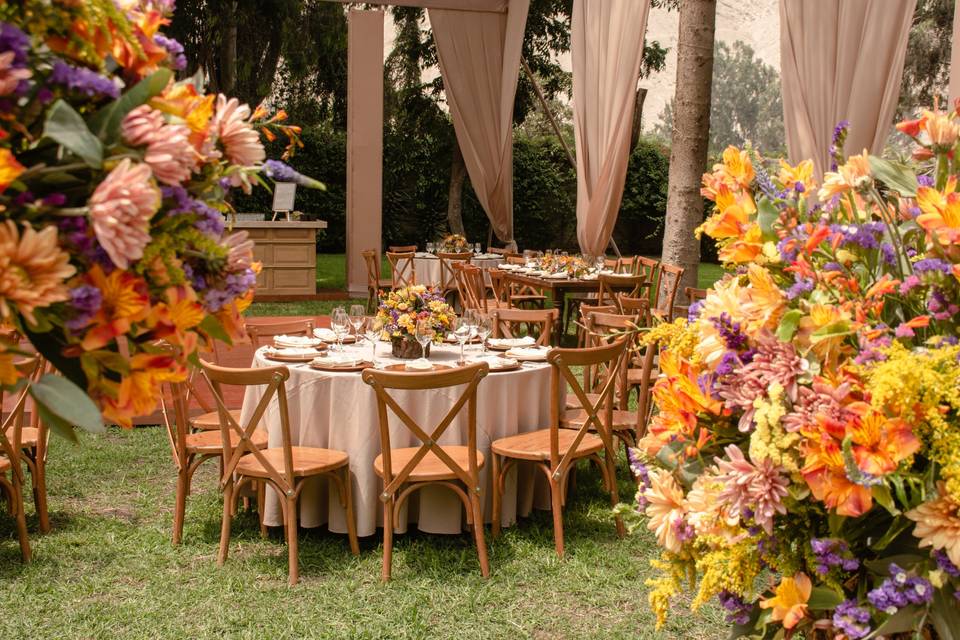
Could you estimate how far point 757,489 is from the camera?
115cm

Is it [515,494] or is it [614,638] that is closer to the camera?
[614,638]

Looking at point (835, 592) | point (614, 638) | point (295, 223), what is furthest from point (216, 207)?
point (295, 223)

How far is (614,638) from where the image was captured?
3385 millimetres

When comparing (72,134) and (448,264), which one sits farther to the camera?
(448,264)

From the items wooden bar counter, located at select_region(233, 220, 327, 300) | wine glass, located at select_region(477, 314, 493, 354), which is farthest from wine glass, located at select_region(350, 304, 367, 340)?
wooden bar counter, located at select_region(233, 220, 327, 300)

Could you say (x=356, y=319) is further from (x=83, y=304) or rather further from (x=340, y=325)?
(x=83, y=304)

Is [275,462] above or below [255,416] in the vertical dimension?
below

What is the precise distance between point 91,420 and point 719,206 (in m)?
0.98

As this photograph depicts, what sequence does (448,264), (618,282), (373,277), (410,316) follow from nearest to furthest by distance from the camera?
1. (410,316)
2. (618,282)
3. (448,264)
4. (373,277)

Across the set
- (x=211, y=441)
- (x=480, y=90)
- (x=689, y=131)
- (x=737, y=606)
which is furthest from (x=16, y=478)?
(x=480, y=90)

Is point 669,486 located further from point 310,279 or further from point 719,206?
point 310,279

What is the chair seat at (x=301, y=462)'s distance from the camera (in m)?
4.02

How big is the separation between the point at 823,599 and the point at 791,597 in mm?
38

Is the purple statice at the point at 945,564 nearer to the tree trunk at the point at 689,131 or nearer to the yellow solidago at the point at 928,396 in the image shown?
the yellow solidago at the point at 928,396
